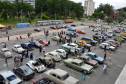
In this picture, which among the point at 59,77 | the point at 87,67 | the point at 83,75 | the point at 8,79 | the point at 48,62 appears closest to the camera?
the point at 8,79

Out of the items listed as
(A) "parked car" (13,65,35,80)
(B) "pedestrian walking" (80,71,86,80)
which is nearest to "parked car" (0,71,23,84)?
(A) "parked car" (13,65,35,80)

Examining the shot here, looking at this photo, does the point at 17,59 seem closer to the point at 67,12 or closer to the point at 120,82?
the point at 120,82

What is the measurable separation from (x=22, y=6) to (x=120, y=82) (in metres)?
75.5

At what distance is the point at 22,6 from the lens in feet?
290

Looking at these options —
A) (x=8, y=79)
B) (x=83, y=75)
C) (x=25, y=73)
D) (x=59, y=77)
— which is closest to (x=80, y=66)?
(x=83, y=75)

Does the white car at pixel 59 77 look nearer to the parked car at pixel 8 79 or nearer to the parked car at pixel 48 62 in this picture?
the parked car at pixel 8 79

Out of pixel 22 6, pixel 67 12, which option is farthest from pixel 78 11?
pixel 22 6

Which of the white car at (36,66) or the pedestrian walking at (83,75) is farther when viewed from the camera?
the white car at (36,66)

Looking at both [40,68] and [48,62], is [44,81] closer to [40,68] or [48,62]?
[40,68]

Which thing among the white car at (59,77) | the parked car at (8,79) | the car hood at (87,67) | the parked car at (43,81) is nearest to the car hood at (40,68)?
the white car at (59,77)

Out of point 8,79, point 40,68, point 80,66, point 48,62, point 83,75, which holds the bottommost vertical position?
point 83,75

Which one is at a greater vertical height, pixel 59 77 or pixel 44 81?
pixel 59 77

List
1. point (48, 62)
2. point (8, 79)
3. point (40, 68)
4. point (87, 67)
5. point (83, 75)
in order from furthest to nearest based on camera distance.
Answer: point (48, 62) < point (87, 67) < point (83, 75) < point (40, 68) < point (8, 79)

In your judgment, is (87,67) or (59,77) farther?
(87,67)
